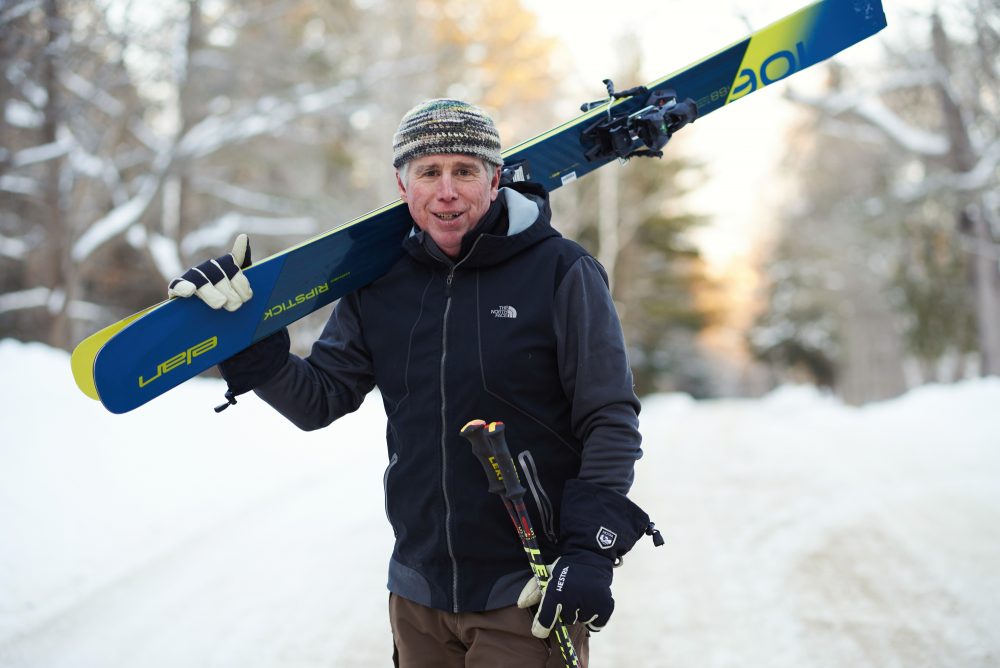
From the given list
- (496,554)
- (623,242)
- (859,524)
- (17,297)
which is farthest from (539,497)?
(623,242)

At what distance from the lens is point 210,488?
720 cm

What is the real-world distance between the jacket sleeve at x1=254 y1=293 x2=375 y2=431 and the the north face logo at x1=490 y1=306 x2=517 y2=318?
0.48m

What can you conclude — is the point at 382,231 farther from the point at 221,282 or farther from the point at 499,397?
the point at 499,397

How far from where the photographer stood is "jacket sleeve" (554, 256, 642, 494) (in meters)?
2.11

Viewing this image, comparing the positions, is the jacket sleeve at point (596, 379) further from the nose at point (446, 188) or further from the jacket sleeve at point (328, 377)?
the jacket sleeve at point (328, 377)

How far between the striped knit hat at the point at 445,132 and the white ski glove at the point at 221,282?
54 centimetres

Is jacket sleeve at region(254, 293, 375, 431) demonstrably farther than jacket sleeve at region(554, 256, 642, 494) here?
Yes

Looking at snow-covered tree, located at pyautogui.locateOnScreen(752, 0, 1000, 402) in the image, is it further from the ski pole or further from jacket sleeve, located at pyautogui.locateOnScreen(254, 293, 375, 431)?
the ski pole

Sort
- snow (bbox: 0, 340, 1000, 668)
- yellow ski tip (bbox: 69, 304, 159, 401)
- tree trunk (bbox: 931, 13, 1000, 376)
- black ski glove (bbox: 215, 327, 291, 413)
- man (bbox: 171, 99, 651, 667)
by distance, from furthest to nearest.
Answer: tree trunk (bbox: 931, 13, 1000, 376) < snow (bbox: 0, 340, 1000, 668) < yellow ski tip (bbox: 69, 304, 159, 401) < black ski glove (bbox: 215, 327, 291, 413) < man (bbox: 171, 99, 651, 667)

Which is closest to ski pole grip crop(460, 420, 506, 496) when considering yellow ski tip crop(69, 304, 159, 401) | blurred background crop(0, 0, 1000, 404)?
yellow ski tip crop(69, 304, 159, 401)

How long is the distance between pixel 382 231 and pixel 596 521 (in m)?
1.22

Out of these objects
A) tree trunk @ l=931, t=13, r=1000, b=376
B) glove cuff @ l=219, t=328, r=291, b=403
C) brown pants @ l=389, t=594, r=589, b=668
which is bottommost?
brown pants @ l=389, t=594, r=589, b=668

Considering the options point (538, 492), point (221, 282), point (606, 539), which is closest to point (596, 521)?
point (606, 539)

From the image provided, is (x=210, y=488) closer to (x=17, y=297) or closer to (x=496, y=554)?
(x=496, y=554)
